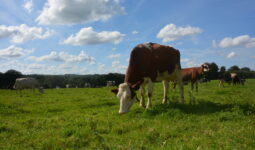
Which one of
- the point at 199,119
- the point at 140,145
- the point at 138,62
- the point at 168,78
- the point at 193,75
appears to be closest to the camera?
the point at 140,145

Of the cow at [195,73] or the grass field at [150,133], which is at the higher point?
the cow at [195,73]

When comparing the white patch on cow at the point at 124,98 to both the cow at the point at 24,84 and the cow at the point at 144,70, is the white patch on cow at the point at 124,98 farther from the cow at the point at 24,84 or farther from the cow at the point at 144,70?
the cow at the point at 24,84

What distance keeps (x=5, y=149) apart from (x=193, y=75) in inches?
762

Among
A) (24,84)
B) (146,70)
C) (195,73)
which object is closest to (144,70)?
(146,70)

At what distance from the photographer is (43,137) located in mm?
5641

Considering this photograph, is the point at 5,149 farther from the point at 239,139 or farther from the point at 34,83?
the point at 34,83

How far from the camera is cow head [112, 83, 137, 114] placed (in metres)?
7.79

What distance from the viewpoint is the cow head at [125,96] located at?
7789 mm

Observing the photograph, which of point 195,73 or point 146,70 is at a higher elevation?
point 195,73

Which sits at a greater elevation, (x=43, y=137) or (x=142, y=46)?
(x=142, y=46)

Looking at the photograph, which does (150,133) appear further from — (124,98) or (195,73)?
(195,73)

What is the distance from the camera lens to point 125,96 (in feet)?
25.5

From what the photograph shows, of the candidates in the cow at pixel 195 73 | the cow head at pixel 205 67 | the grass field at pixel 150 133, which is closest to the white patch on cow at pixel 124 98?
the grass field at pixel 150 133

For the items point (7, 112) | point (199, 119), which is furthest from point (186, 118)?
point (7, 112)
